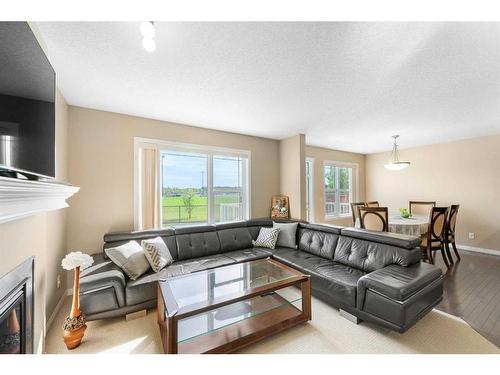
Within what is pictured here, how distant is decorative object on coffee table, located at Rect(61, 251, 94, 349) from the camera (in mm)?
1641

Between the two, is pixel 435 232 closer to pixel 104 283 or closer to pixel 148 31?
pixel 148 31

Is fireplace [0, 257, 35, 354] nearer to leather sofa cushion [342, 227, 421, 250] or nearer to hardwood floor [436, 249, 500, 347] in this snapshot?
leather sofa cushion [342, 227, 421, 250]

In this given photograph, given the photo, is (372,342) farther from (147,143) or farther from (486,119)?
(486,119)

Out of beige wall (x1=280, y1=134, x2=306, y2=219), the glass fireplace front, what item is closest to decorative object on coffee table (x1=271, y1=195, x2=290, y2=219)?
beige wall (x1=280, y1=134, x2=306, y2=219)

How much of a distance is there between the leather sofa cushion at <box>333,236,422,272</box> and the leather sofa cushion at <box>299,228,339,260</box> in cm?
8

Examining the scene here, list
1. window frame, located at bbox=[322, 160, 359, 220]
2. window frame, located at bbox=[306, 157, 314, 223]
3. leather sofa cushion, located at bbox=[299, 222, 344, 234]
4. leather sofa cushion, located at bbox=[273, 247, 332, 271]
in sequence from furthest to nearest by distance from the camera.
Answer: window frame, located at bbox=[322, 160, 359, 220], window frame, located at bbox=[306, 157, 314, 223], leather sofa cushion, located at bbox=[299, 222, 344, 234], leather sofa cushion, located at bbox=[273, 247, 332, 271]

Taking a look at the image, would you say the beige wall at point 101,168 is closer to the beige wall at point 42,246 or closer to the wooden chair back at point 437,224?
the beige wall at point 42,246

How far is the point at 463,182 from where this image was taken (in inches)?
174

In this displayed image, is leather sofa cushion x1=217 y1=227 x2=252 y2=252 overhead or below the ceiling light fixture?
below

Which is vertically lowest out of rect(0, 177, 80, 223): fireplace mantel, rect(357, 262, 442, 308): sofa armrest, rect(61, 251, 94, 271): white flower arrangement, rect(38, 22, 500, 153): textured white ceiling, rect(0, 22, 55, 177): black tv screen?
rect(357, 262, 442, 308): sofa armrest

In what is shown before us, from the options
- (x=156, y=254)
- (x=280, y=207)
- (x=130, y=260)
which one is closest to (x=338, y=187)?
(x=280, y=207)
